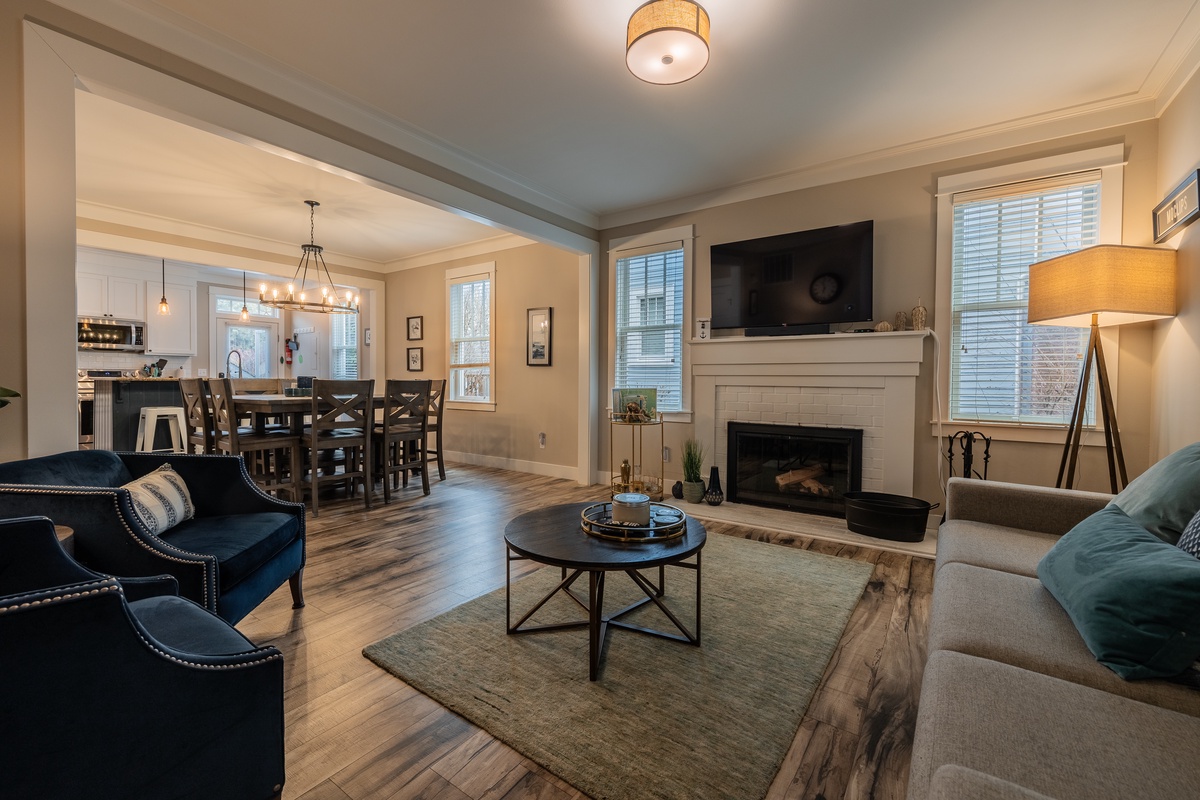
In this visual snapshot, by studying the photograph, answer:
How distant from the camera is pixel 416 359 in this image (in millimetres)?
6945

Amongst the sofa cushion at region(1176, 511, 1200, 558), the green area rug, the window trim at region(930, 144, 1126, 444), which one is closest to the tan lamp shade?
the window trim at region(930, 144, 1126, 444)

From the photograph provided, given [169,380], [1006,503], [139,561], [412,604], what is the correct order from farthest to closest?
[169,380] < [412,604] < [1006,503] < [139,561]

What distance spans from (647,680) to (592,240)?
4.22 m

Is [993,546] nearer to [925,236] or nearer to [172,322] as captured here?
[925,236]

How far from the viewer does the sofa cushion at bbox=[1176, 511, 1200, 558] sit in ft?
3.86

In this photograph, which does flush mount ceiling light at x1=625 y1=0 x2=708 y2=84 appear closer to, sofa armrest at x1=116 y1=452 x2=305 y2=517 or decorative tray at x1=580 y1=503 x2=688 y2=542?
decorative tray at x1=580 y1=503 x2=688 y2=542

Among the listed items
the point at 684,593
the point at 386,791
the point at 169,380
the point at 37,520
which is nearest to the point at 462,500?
the point at 684,593

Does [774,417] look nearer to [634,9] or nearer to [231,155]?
[634,9]

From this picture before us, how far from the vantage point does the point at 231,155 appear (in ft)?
12.3

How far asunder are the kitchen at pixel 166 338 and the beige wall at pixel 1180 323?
810 centimetres

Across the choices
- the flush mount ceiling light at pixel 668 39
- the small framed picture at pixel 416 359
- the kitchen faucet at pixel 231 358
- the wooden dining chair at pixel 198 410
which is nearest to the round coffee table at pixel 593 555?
the flush mount ceiling light at pixel 668 39

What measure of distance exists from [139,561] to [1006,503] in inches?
124

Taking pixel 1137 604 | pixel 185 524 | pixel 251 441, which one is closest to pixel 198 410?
pixel 251 441

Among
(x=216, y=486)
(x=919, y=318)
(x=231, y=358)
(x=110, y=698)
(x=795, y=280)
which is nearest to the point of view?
(x=110, y=698)
